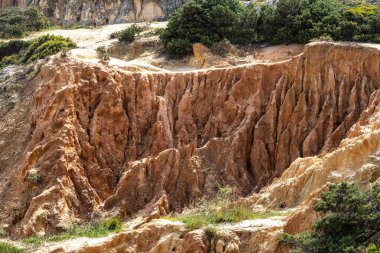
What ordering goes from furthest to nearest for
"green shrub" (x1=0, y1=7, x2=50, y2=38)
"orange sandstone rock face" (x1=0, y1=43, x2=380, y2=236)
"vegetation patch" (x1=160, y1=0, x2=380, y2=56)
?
"green shrub" (x1=0, y1=7, x2=50, y2=38), "vegetation patch" (x1=160, y1=0, x2=380, y2=56), "orange sandstone rock face" (x1=0, y1=43, x2=380, y2=236)

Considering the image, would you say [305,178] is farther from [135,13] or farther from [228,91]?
[135,13]

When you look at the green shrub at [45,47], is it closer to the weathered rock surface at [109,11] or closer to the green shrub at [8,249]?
the weathered rock surface at [109,11]

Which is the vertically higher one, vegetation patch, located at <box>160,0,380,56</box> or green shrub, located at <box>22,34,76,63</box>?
vegetation patch, located at <box>160,0,380,56</box>

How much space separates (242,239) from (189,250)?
184cm

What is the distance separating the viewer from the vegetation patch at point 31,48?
154 ft

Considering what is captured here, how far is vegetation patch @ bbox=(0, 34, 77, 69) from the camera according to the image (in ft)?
154

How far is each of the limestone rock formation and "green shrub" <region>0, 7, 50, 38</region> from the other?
254 centimetres

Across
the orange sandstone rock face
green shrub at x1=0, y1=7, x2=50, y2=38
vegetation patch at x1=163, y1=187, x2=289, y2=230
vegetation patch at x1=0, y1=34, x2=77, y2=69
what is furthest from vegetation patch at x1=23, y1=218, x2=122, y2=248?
green shrub at x1=0, y1=7, x2=50, y2=38

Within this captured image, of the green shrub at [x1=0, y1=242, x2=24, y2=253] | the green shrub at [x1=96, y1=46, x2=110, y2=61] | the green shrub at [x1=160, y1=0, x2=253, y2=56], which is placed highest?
the green shrub at [x1=160, y1=0, x2=253, y2=56]

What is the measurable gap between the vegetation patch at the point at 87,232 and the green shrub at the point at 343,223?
9.04 metres

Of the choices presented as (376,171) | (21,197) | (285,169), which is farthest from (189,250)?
(21,197)

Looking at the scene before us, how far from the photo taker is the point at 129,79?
38375 millimetres

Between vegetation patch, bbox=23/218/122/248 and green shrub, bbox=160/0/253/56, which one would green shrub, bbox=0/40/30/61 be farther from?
vegetation patch, bbox=23/218/122/248

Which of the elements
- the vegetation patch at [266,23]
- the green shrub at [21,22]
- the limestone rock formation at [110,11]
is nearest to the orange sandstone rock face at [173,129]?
the vegetation patch at [266,23]
